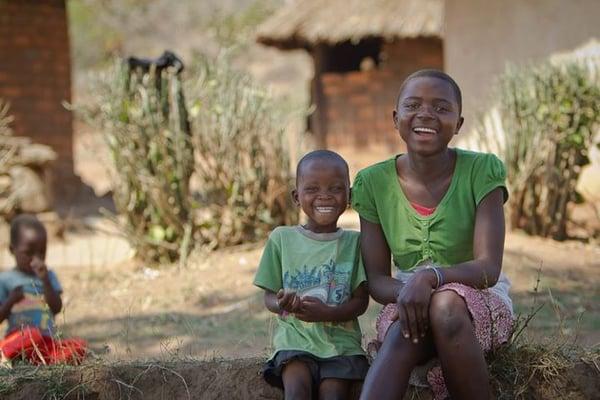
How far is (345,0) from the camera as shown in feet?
44.7

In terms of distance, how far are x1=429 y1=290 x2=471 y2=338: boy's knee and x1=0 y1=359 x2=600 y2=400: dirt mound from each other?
0.72 metres

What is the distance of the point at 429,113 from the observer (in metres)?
2.80

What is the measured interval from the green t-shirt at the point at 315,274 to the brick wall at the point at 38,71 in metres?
9.40

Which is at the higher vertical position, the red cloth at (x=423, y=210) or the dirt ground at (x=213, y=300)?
the red cloth at (x=423, y=210)

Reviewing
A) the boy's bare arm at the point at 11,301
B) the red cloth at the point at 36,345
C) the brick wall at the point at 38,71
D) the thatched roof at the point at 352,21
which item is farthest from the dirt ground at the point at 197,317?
the thatched roof at the point at 352,21

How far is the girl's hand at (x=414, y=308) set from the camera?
2.51 meters

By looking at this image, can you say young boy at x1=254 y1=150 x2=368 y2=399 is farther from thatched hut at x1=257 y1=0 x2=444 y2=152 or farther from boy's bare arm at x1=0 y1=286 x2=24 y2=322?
thatched hut at x1=257 y1=0 x2=444 y2=152

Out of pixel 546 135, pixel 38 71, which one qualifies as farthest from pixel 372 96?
pixel 546 135

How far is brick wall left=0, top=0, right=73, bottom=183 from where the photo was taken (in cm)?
1153

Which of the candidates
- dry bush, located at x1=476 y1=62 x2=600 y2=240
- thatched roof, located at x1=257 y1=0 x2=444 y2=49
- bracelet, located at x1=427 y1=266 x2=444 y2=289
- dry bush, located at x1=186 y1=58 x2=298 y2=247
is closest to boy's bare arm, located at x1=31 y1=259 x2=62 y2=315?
bracelet, located at x1=427 y1=266 x2=444 y2=289

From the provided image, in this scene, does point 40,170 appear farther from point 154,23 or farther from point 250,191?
point 154,23

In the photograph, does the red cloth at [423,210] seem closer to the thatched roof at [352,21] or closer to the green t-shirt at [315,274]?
the green t-shirt at [315,274]

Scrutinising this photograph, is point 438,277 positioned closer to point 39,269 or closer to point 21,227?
point 39,269

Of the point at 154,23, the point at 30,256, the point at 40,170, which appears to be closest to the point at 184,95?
the point at 30,256
